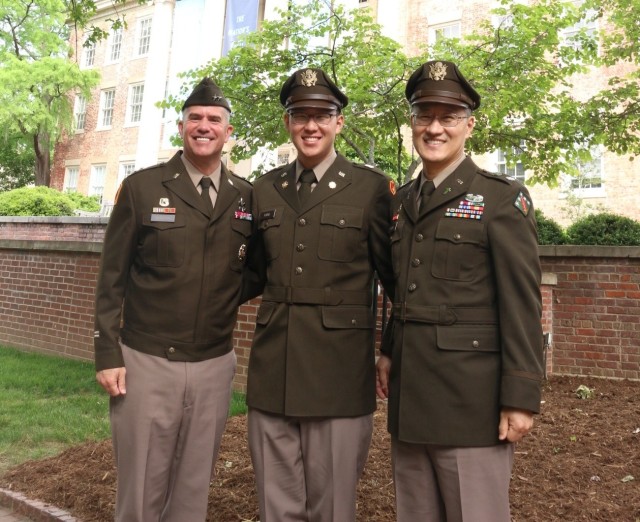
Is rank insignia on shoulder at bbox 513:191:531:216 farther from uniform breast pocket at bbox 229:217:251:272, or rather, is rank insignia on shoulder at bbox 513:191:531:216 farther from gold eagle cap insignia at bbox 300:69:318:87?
uniform breast pocket at bbox 229:217:251:272

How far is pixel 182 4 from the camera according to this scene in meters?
26.8

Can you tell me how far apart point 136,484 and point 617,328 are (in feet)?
19.0

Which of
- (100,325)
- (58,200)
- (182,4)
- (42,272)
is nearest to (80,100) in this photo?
(182,4)

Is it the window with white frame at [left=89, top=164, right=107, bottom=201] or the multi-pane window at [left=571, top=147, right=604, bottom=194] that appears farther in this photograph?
the window with white frame at [left=89, top=164, right=107, bottom=201]

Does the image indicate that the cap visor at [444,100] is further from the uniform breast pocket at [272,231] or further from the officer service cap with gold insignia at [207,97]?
the officer service cap with gold insignia at [207,97]

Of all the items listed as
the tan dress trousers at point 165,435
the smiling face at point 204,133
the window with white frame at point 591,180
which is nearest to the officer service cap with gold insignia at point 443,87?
the smiling face at point 204,133

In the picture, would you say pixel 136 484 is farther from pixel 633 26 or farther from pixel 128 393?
pixel 633 26

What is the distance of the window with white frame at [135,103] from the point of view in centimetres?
3188

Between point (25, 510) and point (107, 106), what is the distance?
32378 mm

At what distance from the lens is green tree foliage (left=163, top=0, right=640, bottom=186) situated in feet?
26.2

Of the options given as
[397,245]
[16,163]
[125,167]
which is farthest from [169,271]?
[16,163]

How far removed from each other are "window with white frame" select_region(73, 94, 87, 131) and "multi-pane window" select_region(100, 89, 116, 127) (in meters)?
1.31

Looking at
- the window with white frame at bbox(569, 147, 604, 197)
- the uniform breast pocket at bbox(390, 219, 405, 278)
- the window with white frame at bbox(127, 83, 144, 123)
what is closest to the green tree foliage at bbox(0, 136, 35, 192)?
the window with white frame at bbox(127, 83, 144, 123)

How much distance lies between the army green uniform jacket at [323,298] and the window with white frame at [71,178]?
33.8 m
